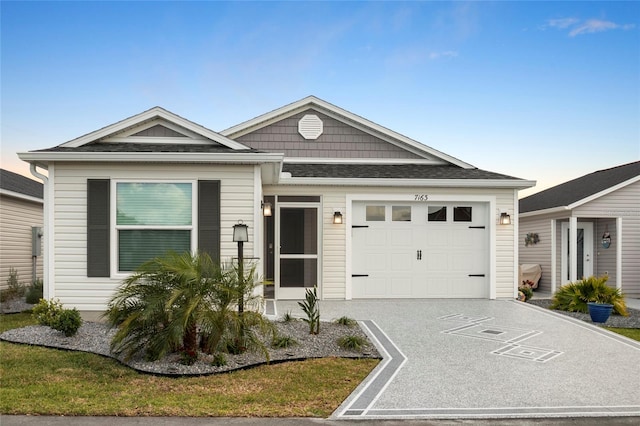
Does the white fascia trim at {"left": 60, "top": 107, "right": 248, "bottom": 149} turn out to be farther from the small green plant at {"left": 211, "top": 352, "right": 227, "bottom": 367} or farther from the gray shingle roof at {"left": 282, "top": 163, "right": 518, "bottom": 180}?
the small green plant at {"left": 211, "top": 352, "right": 227, "bottom": 367}

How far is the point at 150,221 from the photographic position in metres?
8.53

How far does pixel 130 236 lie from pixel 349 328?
13.8ft

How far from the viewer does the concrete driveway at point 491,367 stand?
4.48 m

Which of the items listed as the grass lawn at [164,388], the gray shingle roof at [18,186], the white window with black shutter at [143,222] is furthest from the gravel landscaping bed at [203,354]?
the gray shingle roof at [18,186]

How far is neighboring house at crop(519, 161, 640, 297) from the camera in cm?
1341

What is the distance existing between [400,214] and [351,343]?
210 inches

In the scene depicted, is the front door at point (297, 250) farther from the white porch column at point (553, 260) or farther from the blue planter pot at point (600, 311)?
the white porch column at point (553, 260)

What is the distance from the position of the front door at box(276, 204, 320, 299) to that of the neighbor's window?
2.92 m

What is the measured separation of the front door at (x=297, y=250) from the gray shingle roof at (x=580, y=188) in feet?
24.6

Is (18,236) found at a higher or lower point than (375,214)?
lower

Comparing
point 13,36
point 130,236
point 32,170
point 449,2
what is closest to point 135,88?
point 13,36

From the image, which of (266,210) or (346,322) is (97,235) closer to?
(266,210)

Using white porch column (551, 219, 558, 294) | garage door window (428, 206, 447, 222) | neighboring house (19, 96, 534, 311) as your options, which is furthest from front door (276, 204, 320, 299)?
white porch column (551, 219, 558, 294)

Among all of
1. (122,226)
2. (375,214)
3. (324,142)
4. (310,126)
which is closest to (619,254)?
(375,214)
